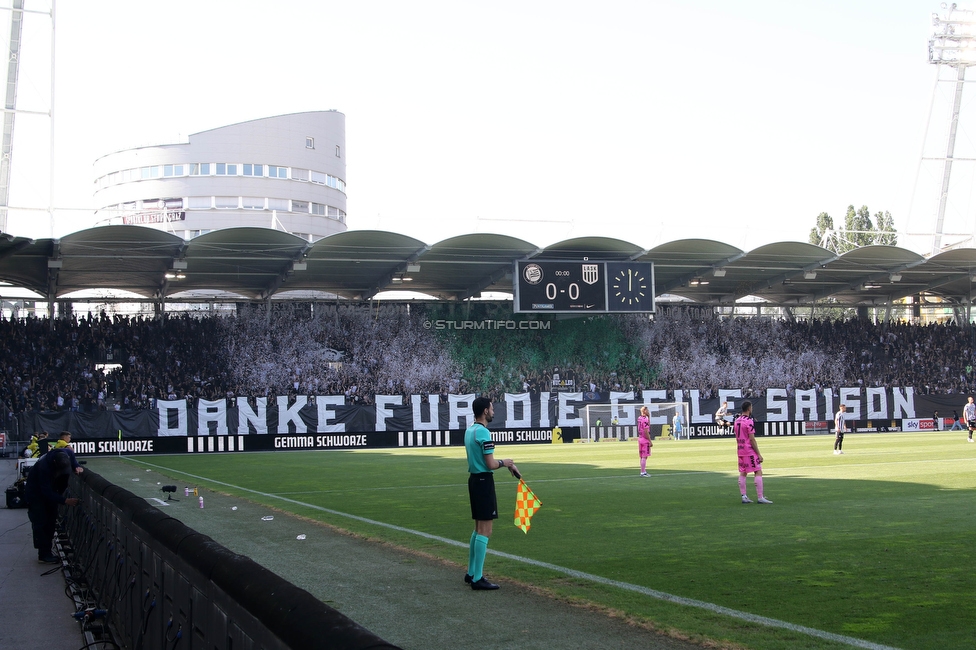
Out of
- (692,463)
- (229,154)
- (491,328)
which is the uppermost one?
(229,154)

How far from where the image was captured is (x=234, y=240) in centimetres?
4406

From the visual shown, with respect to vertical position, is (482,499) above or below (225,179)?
below

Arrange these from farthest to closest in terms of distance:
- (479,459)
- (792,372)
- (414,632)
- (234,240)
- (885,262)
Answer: (792,372) < (885,262) < (234,240) < (479,459) < (414,632)

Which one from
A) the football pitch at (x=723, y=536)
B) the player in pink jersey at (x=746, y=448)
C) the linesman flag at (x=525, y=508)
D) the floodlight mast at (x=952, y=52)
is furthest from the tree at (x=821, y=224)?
the linesman flag at (x=525, y=508)

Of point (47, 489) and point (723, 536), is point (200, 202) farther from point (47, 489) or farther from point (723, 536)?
point (723, 536)

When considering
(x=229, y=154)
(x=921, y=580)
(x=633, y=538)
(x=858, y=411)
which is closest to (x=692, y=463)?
(x=633, y=538)

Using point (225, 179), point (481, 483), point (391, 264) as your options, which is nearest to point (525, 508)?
point (481, 483)

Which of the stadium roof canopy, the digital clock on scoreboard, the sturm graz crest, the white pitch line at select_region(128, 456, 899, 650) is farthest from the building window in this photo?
the white pitch line at select_region(128, 456, 899, 650)

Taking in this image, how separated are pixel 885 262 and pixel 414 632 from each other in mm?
51950

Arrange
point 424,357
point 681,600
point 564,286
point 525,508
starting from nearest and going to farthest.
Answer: point 681,600
point 525,508
point 564,286
point 424,357

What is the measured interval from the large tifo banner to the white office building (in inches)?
1531

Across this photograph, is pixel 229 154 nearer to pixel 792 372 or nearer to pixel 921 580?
pixel 792 372

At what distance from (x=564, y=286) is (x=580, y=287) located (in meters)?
0.87

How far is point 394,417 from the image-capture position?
48.0 metres
